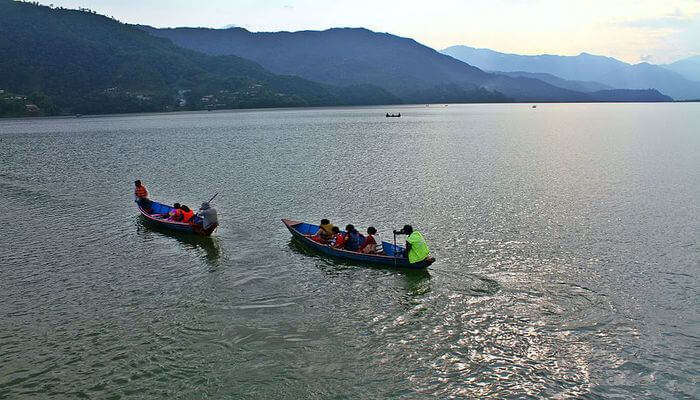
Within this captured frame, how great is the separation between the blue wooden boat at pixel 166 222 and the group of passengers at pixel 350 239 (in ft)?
22.8

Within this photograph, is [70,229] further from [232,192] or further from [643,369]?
[643,369]

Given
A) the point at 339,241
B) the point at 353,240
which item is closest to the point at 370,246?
the point at 353,240

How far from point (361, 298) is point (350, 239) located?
472 centimetres

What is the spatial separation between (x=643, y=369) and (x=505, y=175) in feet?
114

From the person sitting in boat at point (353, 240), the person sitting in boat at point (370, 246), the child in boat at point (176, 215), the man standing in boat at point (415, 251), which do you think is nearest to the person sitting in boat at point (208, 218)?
the child in boat at point (176, 215)

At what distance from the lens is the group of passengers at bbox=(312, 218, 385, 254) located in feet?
73.7

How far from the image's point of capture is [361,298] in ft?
61.9

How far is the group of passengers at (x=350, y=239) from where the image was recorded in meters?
22.5

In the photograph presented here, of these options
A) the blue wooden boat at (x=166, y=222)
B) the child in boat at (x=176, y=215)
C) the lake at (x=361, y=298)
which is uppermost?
the child in boat at (x=176, y=215)

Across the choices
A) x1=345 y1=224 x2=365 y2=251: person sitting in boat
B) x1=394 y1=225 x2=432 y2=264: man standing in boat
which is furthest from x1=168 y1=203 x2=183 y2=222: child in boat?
x1=394 y1=225 x2=432 y2=264: man standing in boat

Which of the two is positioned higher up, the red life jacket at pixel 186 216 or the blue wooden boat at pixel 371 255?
the red life jacket at pixel 186 216

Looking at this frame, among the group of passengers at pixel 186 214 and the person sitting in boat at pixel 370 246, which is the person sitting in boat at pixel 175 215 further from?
the person sitting in boat at pixel 370 246

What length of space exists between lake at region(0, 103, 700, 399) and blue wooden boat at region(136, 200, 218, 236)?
2.09ft

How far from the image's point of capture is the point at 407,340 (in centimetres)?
1548
